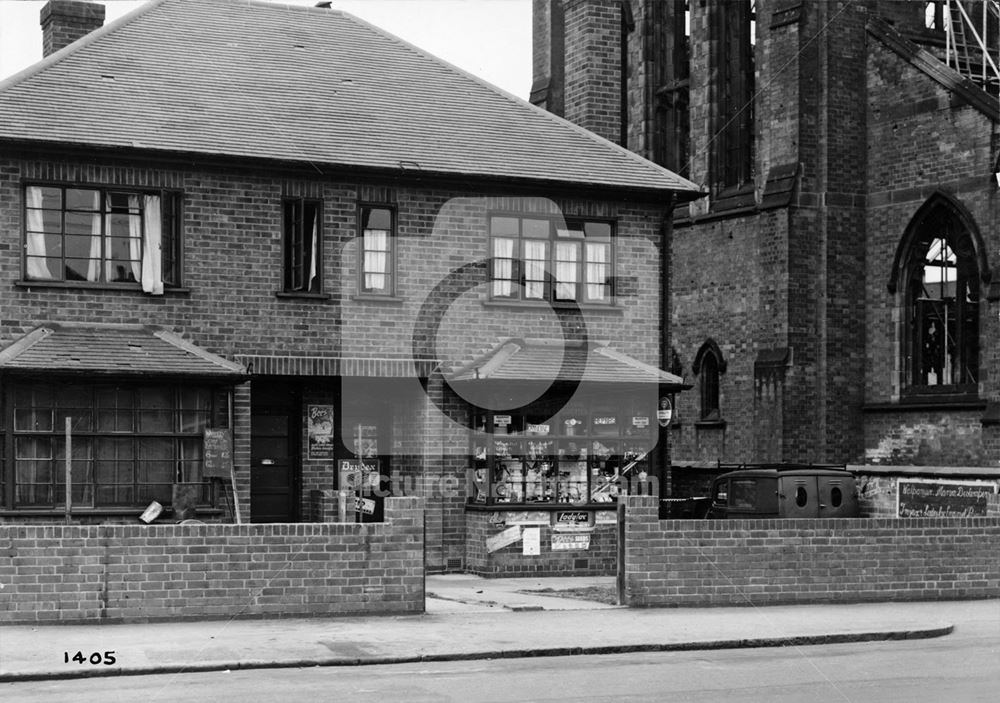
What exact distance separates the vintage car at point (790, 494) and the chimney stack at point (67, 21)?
43.5 feet

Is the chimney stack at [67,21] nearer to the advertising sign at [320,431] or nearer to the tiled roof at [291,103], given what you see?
the tiled roof at [291,103]

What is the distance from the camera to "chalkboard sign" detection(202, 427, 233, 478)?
2230 centimetres

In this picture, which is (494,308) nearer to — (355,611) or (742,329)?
(355,611)

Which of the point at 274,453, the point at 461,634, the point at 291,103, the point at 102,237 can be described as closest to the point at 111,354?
the point at 102,237

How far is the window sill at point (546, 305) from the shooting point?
983 inches

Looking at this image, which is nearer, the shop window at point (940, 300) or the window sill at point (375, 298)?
the window sill at point (375, 298)

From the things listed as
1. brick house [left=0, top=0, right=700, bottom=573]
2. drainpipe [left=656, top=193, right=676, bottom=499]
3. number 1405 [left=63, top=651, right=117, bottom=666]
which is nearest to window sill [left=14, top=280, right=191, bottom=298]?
brick house [left=0, top=0, right=700, bottom=573]

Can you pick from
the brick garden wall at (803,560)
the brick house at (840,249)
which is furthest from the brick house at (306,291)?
the brick house at (840,249)

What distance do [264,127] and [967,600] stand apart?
12292 mm

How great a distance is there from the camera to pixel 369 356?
24.1m

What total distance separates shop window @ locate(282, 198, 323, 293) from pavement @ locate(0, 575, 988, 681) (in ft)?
19.9

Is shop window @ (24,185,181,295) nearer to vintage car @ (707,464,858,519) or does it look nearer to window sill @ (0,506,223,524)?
window sill @ (0,506,223,524)

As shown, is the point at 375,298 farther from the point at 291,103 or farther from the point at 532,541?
the point at 532,541

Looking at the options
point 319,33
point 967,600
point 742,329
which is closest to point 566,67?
point 319,33
